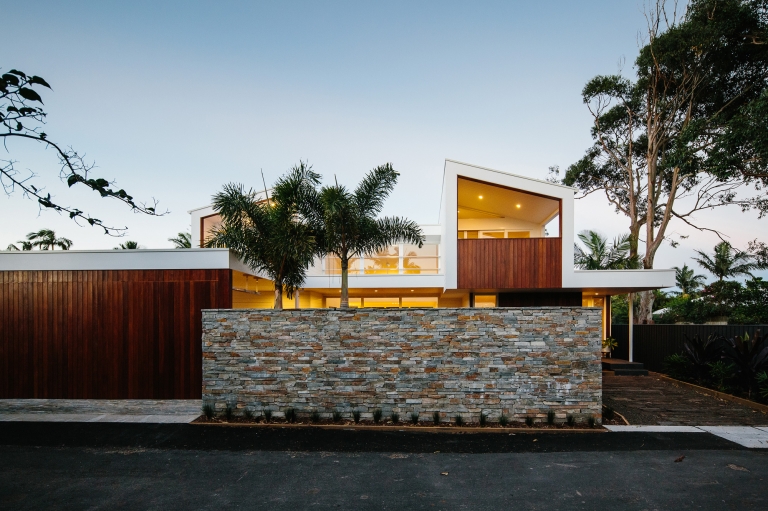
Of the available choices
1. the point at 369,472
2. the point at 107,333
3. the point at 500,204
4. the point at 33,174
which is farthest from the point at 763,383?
the point at 107,333

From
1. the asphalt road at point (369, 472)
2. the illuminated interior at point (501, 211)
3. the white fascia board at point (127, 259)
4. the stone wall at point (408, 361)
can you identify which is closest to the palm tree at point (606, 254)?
the illuminated interior at point (501, 211)

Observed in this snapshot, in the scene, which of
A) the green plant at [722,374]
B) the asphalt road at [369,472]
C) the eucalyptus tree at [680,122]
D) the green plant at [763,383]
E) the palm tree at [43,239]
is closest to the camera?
the asphalt road at [369,472]

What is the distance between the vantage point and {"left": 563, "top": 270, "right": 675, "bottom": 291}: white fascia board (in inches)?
507

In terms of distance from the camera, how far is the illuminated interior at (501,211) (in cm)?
1373

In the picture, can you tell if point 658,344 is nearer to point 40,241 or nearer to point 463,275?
point 463,275

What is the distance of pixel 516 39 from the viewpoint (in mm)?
15148

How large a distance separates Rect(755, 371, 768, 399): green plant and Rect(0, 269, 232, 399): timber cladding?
35.4ft

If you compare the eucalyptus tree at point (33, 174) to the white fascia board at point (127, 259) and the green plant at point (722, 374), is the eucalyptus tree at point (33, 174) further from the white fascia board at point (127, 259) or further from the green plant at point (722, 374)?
the green plant at point (722, 374)

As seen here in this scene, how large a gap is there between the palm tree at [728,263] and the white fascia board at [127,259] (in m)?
26.1

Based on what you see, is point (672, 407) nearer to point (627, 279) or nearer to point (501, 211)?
point (627, 279)

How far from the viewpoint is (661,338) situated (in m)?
15.3

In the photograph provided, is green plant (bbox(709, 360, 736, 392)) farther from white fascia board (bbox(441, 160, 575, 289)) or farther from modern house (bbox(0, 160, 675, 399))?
modern house (bbox(0, 160, 675, 399))

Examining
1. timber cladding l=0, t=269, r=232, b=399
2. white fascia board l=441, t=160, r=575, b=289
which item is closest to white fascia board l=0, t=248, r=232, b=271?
timber cladding l=0, t=269, r=232, b=399

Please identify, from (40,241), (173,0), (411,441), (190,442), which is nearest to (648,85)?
(173,0)
